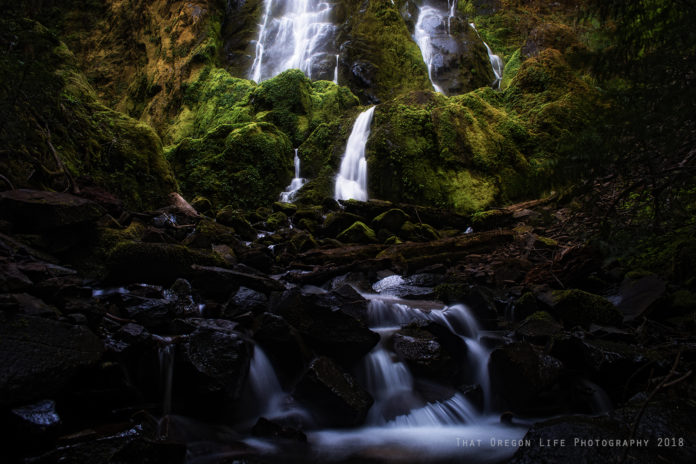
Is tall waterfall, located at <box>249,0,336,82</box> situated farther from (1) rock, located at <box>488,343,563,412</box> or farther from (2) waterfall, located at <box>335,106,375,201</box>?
(1) rock, located at <box>488,343,563,412</box>

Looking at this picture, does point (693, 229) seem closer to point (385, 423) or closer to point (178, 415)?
point (385, 423)

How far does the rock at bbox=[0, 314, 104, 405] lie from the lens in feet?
8.23

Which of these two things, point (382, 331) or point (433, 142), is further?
point (433, 142)

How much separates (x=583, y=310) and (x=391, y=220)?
5883 mm

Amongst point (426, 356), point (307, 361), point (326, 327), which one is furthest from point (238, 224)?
point (426, 356)

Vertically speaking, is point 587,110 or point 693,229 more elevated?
point 587,110

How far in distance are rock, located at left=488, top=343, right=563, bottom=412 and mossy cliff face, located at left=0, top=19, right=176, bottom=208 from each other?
627 centimetres

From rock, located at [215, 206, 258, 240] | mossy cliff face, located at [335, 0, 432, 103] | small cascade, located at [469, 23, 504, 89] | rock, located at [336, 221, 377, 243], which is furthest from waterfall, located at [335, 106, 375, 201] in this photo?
small cascade, located at [469, 23, 504, 89]

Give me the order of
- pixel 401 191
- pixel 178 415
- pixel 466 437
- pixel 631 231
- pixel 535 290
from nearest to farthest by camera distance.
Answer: pixel 631 231, pixel 178 415, pixel 466 437, pixel 535 290, pixel 401 191

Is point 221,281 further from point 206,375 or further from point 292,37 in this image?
point 292,37

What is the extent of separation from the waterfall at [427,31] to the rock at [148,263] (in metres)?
22.0

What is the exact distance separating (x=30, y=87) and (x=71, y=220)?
5.50ft

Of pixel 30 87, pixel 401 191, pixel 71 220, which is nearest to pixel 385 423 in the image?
pixel 71 220

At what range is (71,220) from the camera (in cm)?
505
